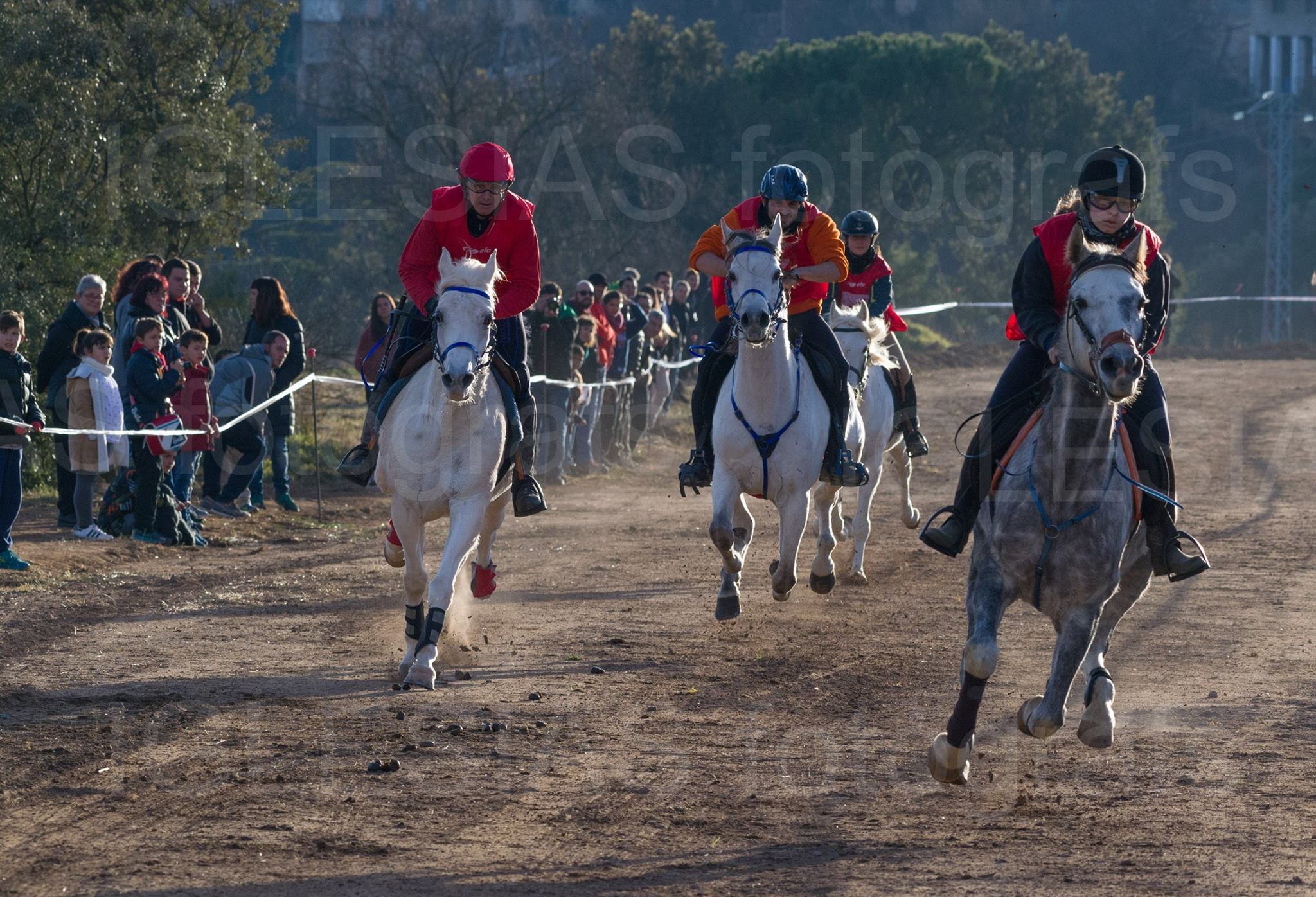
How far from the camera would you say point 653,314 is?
81.4 ft

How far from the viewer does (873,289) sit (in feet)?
47.5

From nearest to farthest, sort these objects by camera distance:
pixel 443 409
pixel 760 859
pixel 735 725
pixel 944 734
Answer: pixel 760 859, pixel 944 734, pixel 735 725, pixel 443 409

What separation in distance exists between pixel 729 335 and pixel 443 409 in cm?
229

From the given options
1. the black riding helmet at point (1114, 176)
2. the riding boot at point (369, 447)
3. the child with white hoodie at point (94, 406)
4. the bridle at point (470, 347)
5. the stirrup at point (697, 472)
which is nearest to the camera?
the black riding helmet at point (1114, 176)

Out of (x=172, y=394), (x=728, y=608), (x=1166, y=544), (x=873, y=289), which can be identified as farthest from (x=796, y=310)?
(x=172, y=394)

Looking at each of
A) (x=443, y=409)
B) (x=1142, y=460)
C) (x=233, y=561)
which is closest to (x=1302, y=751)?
(x=1142, y=460)

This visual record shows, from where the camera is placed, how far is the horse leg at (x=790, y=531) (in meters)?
10.8

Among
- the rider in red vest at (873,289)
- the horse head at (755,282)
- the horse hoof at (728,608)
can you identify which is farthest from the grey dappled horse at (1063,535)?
the rider in red vest at (873,289)

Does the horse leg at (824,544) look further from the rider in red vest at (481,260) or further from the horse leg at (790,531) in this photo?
the rider in red vest at (481,260)

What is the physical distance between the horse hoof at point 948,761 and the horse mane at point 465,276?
3.78m

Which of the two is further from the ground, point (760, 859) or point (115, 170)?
point (115, 170)

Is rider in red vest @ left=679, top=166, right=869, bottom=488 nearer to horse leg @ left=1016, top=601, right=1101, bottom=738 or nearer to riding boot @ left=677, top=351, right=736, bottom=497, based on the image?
riding boot @ left=677, top=351, right=736, bottom=497

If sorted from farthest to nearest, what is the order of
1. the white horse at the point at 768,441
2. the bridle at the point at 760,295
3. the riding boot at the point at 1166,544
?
the white horse at the point at 768,441
the bridle at the point at 760,295
the riding boot at the point at 1166,544

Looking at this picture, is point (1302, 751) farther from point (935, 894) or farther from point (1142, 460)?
point (935, 894)
